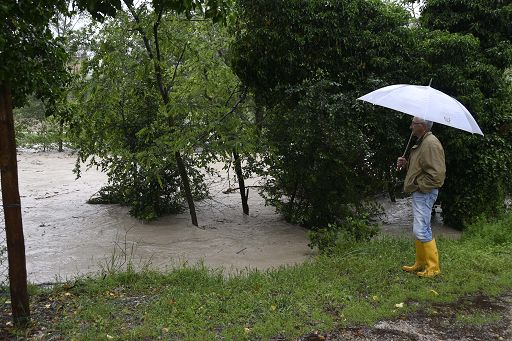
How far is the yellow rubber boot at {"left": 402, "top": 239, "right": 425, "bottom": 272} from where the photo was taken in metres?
5.75

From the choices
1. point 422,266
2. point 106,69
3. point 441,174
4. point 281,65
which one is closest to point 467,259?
point 422,266

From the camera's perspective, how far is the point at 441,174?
5480mm

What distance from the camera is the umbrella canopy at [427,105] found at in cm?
541

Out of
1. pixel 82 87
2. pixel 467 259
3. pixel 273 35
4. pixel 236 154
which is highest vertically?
pixel 273 35

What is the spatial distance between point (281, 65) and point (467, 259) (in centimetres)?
499

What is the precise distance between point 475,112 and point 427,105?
4467 millimetres

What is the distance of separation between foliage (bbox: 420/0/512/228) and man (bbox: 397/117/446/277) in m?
4.02

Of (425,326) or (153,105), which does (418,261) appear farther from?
(153,105)

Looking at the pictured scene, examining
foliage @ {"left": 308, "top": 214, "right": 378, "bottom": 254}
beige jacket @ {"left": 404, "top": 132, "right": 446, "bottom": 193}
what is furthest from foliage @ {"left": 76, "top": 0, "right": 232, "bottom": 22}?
foliage @ {"left": 308, "top": 214, "right": 378, "bottom": 254}

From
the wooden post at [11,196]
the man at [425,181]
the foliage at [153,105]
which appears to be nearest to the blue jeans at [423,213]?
the man at [425,181]

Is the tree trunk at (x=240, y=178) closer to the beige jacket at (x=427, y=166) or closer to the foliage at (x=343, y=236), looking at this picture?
the foliage at (x=343, y=236)

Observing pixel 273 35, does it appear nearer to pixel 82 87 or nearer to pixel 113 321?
pixel 82 87

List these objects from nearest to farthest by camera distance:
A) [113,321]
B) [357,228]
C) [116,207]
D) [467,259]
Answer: [113,321] < [467,259] < [357,228] < [116,207]

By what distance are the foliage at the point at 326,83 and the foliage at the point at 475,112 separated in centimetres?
74
